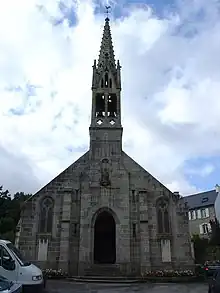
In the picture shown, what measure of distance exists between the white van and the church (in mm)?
9103

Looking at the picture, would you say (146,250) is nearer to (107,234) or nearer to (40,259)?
(107,234)

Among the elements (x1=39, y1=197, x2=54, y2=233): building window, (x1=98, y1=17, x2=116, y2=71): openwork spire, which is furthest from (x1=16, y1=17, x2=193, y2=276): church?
(x1=98, y1=17, x2=116, y2=71): openwork spire

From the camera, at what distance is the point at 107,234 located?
78.0 feet

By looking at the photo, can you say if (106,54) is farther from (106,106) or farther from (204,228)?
(204,228)

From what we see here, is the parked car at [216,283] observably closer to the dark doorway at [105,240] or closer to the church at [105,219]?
the church at [105,219]

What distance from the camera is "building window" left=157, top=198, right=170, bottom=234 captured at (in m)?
20.5

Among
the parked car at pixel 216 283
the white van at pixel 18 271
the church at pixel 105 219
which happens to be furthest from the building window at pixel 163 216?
the white van at pixel 18 271

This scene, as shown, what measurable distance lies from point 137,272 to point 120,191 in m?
5.50

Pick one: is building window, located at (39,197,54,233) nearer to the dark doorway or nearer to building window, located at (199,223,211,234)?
the dark doorway

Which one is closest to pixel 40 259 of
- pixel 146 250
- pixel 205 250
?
pixel 146 250

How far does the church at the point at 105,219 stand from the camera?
760 inches

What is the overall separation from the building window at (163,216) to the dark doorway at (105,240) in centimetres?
372

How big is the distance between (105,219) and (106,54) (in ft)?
49.9

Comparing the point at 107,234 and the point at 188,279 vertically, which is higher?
the point at 107,234
